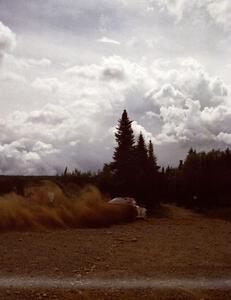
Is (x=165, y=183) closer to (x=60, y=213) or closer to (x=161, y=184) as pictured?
(x=161, y=184)

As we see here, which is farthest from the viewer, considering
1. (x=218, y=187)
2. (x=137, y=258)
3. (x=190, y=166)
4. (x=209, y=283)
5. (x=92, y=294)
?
(x=190, y=166)

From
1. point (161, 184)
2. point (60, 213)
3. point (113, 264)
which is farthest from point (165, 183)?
point (113, 264)

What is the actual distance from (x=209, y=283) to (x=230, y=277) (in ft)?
1.80

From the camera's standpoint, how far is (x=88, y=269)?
7.29 metres

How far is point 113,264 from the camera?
25.1 ft

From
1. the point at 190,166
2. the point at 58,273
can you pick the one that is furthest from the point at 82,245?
the point at 190,166

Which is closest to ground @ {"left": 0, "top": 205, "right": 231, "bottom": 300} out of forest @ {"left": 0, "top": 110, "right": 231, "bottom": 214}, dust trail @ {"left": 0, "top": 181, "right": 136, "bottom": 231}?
dust trail @ {"left": 0, "top": 181, "right": 136, "bottom": 231}

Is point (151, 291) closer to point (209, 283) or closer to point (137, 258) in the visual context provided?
point (209, 283)

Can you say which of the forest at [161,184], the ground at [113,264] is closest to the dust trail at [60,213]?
the ground at [113,264]

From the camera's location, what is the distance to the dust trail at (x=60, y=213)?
1188 centimetres

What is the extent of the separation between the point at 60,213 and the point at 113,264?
5368 mm

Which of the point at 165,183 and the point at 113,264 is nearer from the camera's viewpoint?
the point at 113,264

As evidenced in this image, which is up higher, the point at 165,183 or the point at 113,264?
the point at 165,183

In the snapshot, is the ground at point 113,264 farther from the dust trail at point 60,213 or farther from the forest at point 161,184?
the forest at point 161,184
